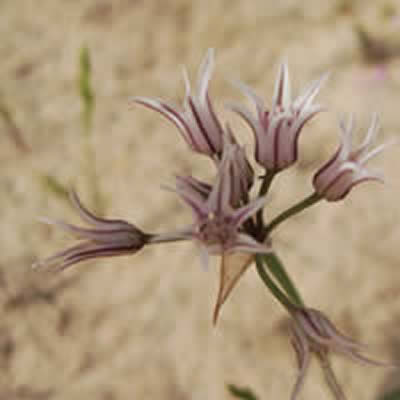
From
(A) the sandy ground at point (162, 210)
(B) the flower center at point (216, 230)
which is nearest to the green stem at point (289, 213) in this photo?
(B) the flower center at point (216, 230)

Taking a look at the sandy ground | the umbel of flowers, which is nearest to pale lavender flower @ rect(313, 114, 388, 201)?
the umbel of flowers

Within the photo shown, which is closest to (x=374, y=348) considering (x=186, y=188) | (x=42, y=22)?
(x=186, y=188)

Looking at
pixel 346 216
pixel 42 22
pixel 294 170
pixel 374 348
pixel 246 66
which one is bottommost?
pixel 374 348

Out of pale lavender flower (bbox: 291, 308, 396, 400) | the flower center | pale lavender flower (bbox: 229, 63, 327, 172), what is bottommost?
pale lavender flower (bbox: 291, 308, 396, 400)

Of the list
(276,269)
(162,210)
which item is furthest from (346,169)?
(162,210)

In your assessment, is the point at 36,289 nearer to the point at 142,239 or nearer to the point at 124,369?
the point at 124,369

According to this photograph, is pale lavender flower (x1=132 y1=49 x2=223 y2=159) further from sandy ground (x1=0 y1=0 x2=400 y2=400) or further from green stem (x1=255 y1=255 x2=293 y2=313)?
sandy ground (x1=0 y1=0 x2=400 y2=400)
